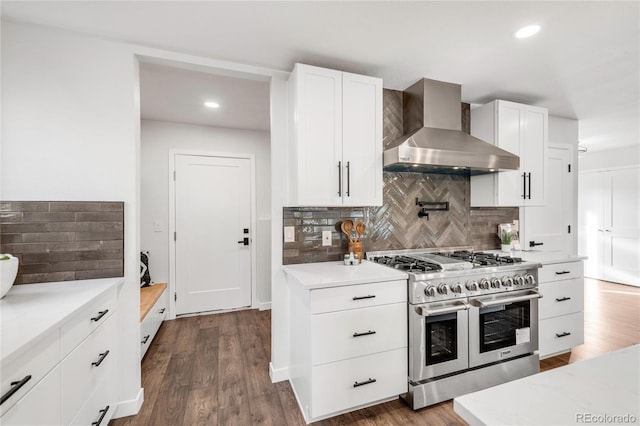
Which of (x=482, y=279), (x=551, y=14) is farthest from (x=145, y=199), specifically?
(x=551, y=14)

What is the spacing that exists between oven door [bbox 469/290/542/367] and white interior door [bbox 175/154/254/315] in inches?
114

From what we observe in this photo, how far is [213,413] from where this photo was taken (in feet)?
6.39

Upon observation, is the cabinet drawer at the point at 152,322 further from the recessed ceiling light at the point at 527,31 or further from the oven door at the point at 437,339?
the recessed ceiling light at the point at 527,31

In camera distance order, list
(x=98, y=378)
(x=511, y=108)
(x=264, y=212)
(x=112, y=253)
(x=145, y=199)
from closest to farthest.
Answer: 1. (x=98, y=378)
2. (x=112, y=253)
3. (x=511, y=108)
4. (x=145, y=199)
5. (x=264, y=212)

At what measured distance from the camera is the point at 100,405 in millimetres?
1660

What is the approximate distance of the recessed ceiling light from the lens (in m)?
1.81

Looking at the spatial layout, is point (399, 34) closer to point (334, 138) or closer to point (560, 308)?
point (334, 138)

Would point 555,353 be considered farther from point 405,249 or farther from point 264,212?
point 264,212

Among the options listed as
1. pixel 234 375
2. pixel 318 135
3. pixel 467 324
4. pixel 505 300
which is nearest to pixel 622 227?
pixel 505 300

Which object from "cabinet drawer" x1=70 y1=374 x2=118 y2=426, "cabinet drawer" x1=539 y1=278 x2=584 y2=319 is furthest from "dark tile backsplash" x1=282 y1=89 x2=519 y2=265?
"cabinet drawer" x1=70 y1=374 x2=118 y2=426

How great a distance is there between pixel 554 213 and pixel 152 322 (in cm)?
483

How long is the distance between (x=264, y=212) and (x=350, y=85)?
2368 mm

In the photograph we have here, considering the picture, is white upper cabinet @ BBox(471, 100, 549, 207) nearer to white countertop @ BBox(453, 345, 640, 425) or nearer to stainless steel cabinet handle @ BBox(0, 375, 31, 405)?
white countertop @ BBox(453, 345, 640, 425)

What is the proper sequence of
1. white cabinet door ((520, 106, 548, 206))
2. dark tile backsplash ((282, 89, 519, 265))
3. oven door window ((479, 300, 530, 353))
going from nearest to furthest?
1. oven door window ((479, 300, 530, 353))
2. dark tile backsplash ((282, 89, 519, 265))
3. white cabinet door ((520, 106, 548, 206))
